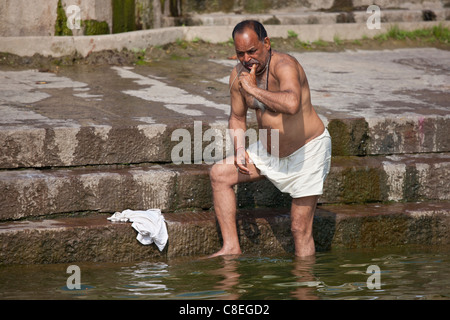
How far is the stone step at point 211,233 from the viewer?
470 centimetres

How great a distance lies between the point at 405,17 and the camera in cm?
1003

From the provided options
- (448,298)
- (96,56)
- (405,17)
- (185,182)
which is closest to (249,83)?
(185,182)

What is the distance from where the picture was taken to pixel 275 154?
484 cm

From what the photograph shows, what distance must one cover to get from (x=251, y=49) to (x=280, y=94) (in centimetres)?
38

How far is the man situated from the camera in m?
4.71

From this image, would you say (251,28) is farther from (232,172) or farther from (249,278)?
(249,278)

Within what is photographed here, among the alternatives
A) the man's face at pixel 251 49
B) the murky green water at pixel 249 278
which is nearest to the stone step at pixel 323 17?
the man's face at pixel 251 49

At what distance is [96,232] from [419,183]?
2623mm

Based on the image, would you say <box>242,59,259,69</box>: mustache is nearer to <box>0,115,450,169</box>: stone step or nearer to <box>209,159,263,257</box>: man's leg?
<box>209,159,263,257</box>: man's leg

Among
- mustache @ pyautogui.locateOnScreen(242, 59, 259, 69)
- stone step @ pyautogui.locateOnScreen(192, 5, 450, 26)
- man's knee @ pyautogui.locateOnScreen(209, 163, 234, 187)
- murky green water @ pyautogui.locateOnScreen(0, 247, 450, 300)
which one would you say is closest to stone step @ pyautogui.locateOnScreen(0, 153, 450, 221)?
man's knee @ pyautogui.locateOnScreen(209, 163, 234, 187)

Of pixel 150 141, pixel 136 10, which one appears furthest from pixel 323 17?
pixel 150 141

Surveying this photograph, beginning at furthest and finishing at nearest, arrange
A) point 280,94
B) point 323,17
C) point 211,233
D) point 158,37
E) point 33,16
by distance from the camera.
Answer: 1. point 323,17
2. point 158,37
3. point 33,16
4. point 211,233
5. point 280,94

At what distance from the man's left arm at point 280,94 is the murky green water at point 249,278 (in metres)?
1.10
